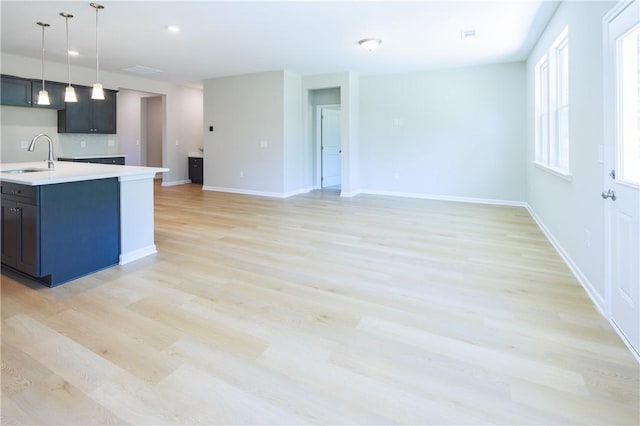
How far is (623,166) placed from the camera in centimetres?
222

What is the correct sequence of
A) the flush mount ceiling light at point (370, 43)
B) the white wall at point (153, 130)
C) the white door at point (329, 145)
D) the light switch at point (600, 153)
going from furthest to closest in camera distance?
1. the white wall at point (153, 130)
2. the white door at point (329, 145)
3. the flush mount ceiling light at point (370, 43)
4. the light switch at point (600, 153)

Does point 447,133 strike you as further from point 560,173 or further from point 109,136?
point 109,136

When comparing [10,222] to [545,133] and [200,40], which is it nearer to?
[200,40]

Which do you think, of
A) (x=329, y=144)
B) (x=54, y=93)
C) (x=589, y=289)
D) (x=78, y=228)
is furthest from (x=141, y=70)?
(x=589, y=289)

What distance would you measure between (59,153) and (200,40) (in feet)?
12.6

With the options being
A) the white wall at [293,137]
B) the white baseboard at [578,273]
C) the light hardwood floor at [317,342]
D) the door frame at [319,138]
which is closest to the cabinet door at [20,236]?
the light hardwood floor at [317,342]

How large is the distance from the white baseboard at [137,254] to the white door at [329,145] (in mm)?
5789

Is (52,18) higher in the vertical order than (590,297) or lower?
higher

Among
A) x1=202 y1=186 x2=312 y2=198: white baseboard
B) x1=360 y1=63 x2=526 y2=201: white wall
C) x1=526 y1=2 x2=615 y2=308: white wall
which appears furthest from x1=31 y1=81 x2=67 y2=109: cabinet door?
x1=526 y1=2 x2=615 y2=308: white wall

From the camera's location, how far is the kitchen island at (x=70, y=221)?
287cm

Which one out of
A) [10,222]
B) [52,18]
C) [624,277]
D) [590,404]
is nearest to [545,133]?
[624,277]

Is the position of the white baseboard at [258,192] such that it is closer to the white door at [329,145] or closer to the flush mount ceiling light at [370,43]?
the white door at [329,145]

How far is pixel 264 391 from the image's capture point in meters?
1.68

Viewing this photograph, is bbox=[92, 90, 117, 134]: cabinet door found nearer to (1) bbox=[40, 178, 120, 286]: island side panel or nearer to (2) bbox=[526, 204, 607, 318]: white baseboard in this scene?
(1) bbox=[40, 178, 120, 286]: island side panel
